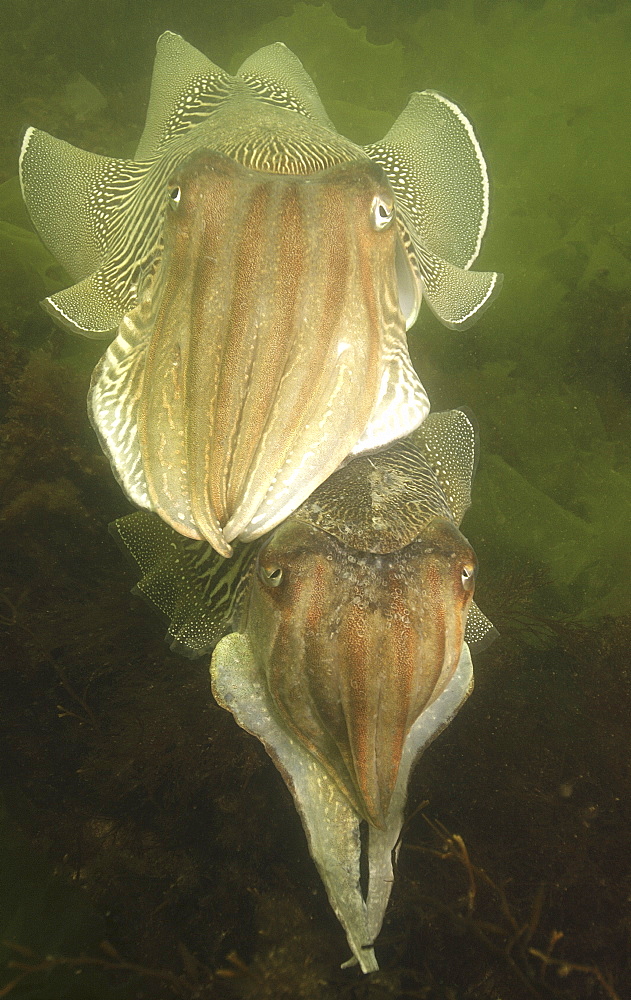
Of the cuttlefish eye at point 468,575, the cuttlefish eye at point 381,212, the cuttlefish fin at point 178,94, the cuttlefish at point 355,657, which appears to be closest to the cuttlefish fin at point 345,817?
the cuttlefish at point 355,657

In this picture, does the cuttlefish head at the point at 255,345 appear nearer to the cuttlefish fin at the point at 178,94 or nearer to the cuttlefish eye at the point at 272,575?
the cuttlefish eye at the point at 272,575

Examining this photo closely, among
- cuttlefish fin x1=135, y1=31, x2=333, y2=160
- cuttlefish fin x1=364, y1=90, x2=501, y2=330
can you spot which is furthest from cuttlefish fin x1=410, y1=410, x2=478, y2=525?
cuttlefish fin x1=135, y1=31, x2=333, y2=160

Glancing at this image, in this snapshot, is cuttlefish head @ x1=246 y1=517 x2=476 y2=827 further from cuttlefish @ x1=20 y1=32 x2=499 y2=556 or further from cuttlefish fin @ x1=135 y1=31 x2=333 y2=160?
cuttlefish fin @ x1=135 y1=31 x2=333 y2=160

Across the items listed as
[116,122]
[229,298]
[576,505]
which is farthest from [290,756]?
[116,122]

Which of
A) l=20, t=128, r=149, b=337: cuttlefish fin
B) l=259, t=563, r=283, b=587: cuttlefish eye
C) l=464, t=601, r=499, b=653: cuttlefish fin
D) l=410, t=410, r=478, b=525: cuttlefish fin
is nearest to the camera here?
l=259, t=563, r=283, b=587: cuttlefish eye

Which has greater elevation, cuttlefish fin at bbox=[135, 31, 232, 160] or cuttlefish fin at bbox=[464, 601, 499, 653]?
cuttlefish fin at bbox=[135, 31, 232, 160]

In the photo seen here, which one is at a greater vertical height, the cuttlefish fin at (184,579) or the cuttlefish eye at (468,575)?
the cuttlefish eye at (468,575)

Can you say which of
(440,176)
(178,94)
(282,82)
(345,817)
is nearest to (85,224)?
(178,94)

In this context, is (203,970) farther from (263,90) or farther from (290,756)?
(263,90)
